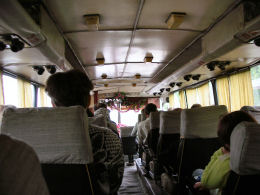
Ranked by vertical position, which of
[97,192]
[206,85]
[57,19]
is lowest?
[97,192]

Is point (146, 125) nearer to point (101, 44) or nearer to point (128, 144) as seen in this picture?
point (101, 44)

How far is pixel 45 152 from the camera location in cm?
128

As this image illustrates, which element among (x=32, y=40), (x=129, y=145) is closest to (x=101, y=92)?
(x=129, y=145)

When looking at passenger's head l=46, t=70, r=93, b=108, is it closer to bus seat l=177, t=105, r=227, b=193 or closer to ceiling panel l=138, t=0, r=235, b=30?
bus seat l=177, t=105, r=227, b=193

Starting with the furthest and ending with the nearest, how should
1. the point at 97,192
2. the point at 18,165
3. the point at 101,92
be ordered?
the point at 101,92 → the point at 97,192 → the point at 18,165

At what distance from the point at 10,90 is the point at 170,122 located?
3.28 m

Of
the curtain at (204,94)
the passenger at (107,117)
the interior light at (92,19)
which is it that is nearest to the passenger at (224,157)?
the passenger at (107,117)

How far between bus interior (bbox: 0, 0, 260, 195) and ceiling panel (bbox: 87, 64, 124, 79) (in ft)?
0.08

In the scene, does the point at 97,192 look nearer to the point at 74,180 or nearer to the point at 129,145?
the point at 74,180

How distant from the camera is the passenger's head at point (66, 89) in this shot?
1.51m

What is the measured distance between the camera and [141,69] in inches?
245

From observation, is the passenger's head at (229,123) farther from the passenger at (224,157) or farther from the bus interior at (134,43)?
the bus interior at (134,43)

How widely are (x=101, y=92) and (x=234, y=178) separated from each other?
30.5 ft

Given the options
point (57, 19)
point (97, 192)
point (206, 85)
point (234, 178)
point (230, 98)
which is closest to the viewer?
point (234, 178)
